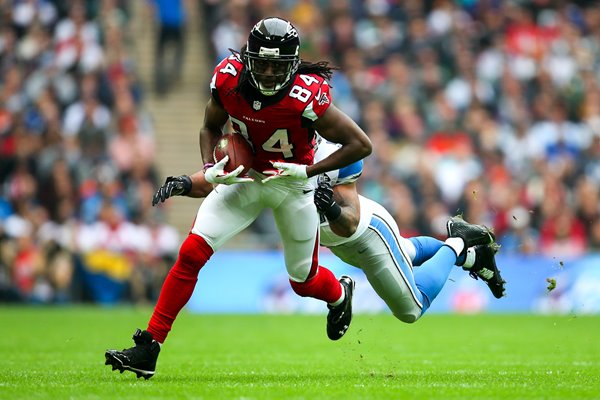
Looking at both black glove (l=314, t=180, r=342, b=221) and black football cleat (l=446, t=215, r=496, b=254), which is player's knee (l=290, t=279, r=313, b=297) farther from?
black football cleat (l=446, t=215, r=496, b=254)

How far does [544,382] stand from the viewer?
20.2ft

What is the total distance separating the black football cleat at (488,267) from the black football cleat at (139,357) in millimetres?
2419

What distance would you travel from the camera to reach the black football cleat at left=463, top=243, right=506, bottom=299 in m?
7.44

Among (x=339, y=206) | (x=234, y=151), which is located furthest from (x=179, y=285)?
(x=339, y=206)

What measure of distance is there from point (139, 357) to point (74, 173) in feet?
28.5

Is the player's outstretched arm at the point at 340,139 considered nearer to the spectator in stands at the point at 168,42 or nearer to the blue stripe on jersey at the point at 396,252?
the blue stripe on jersey at the point at 396,252

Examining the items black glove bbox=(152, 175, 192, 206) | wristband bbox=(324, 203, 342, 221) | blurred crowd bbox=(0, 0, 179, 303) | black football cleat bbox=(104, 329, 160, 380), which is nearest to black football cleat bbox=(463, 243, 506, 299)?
wristband bbox=(324, 203, 342, 221)

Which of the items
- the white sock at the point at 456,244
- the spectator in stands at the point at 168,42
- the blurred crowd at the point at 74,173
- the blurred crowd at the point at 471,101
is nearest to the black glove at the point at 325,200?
the white sock at the point at 456,244

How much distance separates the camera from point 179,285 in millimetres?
6316

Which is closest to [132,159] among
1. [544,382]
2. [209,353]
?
[209,353]

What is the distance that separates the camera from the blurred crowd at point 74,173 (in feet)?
45.8

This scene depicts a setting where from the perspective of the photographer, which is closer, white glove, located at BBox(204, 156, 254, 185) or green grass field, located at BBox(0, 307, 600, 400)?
green grass field, located at BBox(0, 307, 600, 400)

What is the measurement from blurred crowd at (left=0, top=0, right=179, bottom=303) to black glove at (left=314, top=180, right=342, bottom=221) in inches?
306

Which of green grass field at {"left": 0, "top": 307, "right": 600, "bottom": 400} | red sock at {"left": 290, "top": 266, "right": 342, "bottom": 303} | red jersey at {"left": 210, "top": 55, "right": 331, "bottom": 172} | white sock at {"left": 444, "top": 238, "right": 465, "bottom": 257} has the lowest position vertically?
green grass field at {"left": 0, "top": 307, "right": 600, "bottom": 400}
